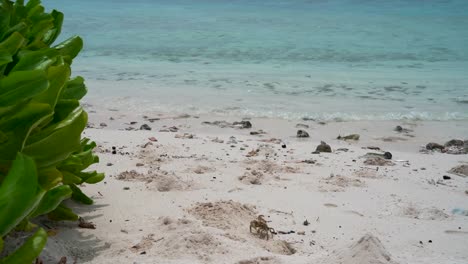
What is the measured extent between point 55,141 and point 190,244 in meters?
0.74

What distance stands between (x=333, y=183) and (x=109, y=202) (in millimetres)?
1417

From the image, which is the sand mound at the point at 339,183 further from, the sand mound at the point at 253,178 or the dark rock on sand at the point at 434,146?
the dark rock on sand at the point at 434,146

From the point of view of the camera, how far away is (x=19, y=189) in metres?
1.33

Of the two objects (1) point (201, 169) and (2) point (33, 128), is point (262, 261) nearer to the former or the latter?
(2) point (33, 128)

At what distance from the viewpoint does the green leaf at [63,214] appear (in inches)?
91.7

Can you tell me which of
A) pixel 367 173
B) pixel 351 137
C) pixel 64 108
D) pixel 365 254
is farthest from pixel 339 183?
pixel 351 137

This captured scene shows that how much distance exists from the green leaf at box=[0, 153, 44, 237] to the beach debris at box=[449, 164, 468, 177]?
3.52 metres

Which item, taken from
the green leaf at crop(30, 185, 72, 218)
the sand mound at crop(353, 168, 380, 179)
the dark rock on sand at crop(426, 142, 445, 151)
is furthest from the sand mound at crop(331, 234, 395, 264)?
the dark rock on sand at crop(426, 142, 445, 151)

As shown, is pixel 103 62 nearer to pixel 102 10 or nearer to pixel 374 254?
pixel 374 254

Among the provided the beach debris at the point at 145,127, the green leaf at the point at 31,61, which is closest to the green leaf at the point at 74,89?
the green leaf at the point at 31,61

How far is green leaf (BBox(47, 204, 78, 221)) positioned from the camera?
7.64ft

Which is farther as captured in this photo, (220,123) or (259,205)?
(220,123)

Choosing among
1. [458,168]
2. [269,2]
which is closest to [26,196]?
[458,168]

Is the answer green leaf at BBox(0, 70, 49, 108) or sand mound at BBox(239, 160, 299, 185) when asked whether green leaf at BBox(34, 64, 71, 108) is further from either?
sand mound at BBox(239, 160, 299, 185)
